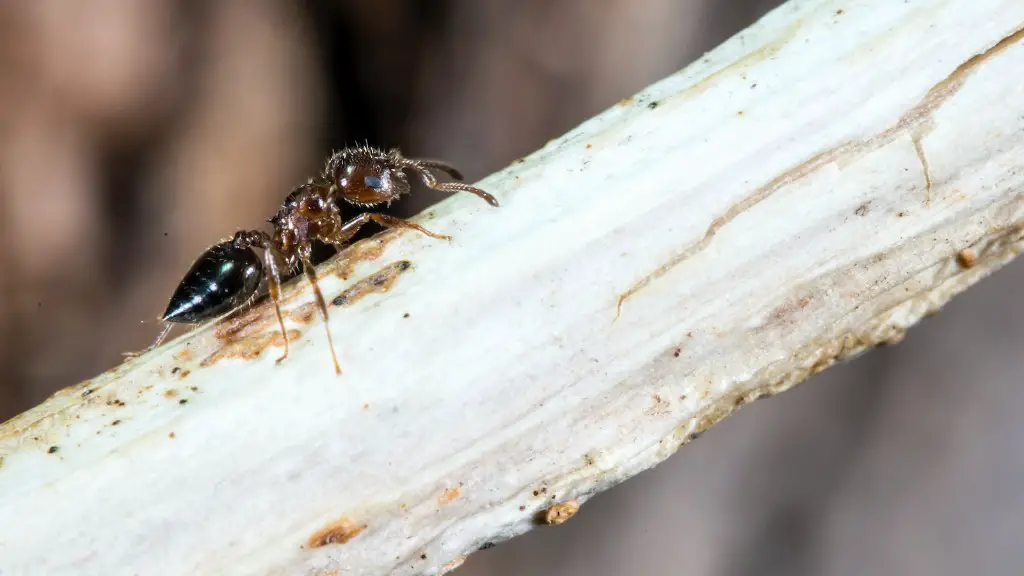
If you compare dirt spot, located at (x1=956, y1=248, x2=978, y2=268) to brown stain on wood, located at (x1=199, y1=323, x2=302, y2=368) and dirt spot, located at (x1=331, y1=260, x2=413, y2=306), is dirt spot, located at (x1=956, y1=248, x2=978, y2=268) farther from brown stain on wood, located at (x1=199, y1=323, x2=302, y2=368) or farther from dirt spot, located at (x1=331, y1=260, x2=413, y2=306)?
brown stain on wood, located at (x1=199, y1=323, x2=302, y2=368)

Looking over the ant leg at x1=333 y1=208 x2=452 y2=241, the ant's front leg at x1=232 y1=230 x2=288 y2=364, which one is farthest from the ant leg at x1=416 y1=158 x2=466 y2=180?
the ant's front leg at x1=232 y1=230 x2=288 y2=364

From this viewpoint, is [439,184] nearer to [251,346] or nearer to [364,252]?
[364,252]

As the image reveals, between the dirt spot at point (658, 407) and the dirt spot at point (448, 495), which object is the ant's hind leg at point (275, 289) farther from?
the dirt spot at point (658, 407)

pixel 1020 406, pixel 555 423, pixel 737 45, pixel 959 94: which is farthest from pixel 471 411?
pixel 1020 406

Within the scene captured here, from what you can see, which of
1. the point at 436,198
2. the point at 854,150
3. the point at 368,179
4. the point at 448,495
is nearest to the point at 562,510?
the point at 448,495

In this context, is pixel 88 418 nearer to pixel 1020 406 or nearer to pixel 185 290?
pixel 185 290

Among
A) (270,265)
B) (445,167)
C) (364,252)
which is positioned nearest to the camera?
(364,252)
